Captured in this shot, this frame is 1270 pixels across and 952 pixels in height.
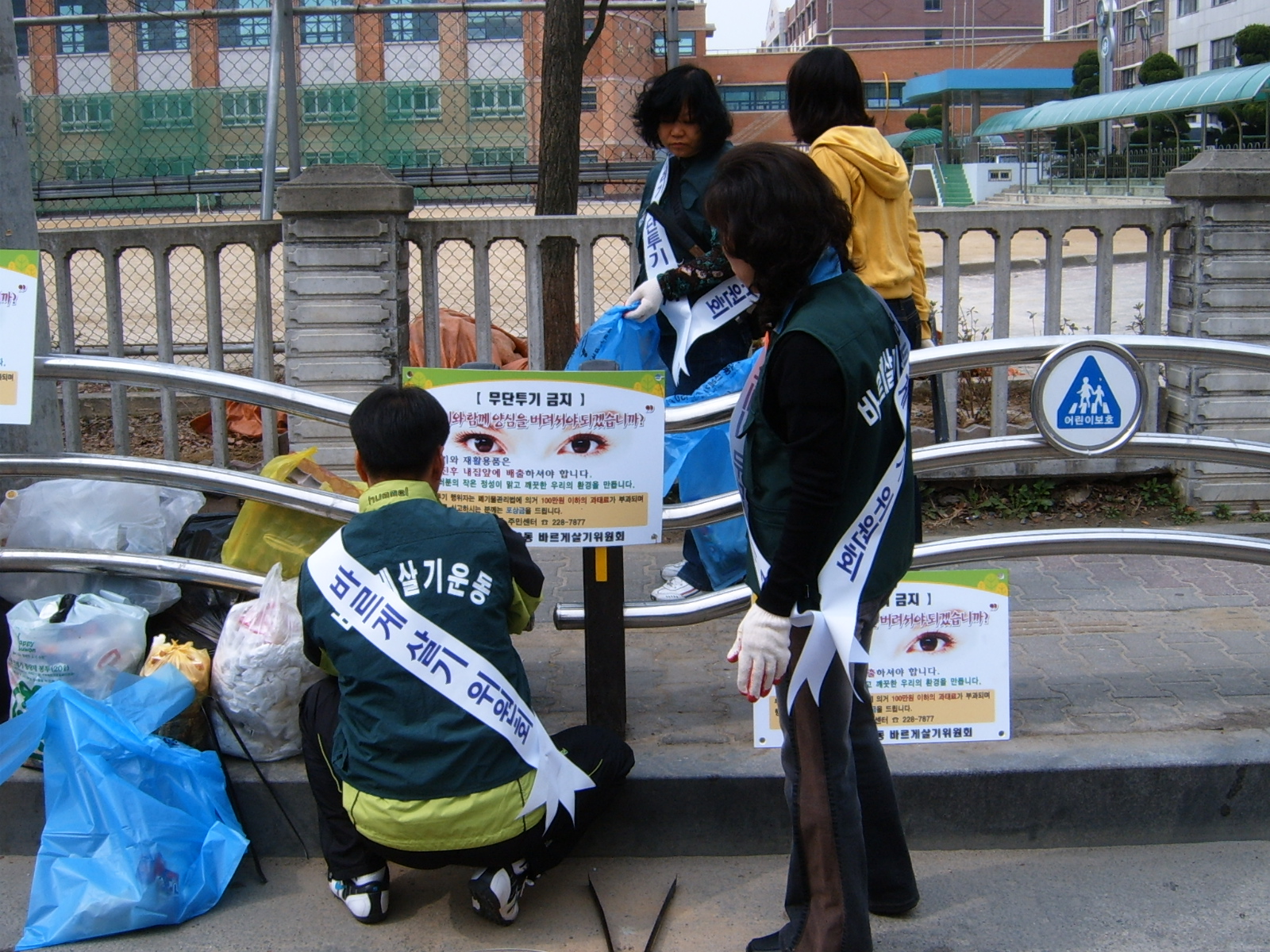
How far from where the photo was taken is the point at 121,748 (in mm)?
2926

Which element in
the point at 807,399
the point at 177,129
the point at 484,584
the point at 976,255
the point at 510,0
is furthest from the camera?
Result: the point at 976,255

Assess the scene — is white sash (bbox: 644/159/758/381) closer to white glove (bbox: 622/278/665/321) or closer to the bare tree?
white glove (bbox: 622/278/665/321)

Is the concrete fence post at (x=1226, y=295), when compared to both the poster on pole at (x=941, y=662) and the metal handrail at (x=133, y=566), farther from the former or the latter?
the metal handrail at (x=133, y=566)

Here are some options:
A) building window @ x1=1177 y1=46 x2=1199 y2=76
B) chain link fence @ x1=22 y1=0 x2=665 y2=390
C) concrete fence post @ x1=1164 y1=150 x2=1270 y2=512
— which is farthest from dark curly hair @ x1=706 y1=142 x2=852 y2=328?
building window @ x1=1177 y1=46 x2=1199 y2=76

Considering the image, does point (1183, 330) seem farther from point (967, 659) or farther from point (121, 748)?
point (121, 748)

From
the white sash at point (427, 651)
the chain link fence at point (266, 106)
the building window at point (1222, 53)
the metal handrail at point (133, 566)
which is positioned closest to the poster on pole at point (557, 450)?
the white sash at point (427, 651)

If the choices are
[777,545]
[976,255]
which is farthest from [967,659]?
[976,255]

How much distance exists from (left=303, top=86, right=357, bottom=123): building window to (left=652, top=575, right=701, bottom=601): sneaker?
11.7 ft

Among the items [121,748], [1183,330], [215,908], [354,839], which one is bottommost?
[215,908]

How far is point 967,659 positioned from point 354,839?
166cm

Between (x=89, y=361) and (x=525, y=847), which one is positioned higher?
(x=89, y=361)

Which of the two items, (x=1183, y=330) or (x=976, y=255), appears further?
(x=976, y=255)

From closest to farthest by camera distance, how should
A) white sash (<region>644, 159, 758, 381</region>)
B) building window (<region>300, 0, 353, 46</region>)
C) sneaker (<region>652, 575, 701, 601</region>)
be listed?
white sash (<region>644, 159, 758, 381</region>) < sneaker (<region>652, 575, 701, 601</region>) < building window (<region>300, 0, 353, 46</region>)

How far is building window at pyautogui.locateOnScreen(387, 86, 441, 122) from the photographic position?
685 cm
